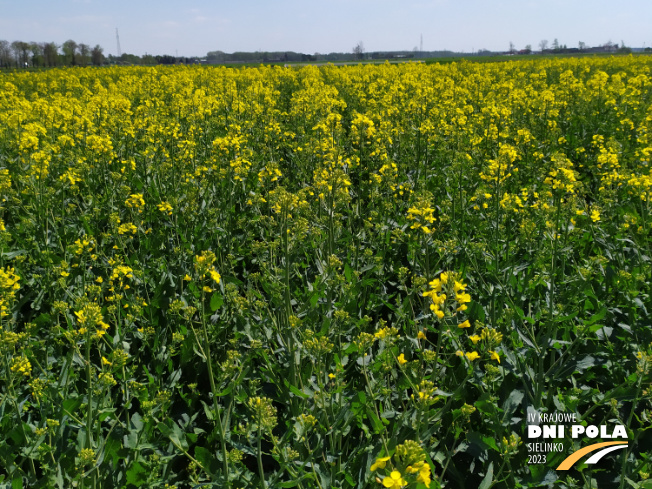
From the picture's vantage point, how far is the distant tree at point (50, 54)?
183ft

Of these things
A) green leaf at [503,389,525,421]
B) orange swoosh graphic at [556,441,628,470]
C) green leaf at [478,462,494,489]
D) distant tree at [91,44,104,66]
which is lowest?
orange swoosh graphic at [556,441,628,470]

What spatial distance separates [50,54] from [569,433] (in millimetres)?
67251

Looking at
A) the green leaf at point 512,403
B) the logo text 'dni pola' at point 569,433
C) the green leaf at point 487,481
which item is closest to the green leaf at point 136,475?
the green leaf at point 487,481

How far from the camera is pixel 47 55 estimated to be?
186 ft

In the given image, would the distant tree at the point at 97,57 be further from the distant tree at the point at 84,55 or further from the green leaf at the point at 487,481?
the green leaf at the point at 487,481

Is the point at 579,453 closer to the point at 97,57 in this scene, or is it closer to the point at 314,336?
the point at 314,336

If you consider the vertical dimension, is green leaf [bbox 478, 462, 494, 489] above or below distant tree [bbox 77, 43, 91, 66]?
below

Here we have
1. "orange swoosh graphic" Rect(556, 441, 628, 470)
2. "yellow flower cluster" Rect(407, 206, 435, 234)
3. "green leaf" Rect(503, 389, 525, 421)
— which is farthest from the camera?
"yellow flower cluster" Rect(407, 206, 435, 234)

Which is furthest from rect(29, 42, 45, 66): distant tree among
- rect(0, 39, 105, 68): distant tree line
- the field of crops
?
the field of crops

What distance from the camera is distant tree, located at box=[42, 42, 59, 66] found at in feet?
183

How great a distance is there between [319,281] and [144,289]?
4.83ft

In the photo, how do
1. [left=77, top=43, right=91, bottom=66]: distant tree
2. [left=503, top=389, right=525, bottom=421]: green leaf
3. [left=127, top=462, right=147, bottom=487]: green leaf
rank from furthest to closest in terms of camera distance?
1. [left=77, top=43, right=91, bottom=66]: distant tree
2. [left=503, top=389, right=525, bottom=421]: green leaf
3. [left=127, top=462, right=147, bottom=487]: green leaf

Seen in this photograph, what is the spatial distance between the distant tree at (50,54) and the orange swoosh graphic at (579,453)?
65.3m

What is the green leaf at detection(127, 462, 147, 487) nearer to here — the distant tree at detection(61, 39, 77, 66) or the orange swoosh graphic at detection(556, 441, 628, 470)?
the orange swoosh graphic at detection(556, 441, 628, 470)
